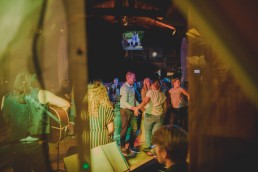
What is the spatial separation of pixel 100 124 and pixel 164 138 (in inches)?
96.5

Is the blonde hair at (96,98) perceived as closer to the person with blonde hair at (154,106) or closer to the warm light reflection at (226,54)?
the person with blonde hair at (154,106)

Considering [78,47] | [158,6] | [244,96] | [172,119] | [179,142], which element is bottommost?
[172,119]

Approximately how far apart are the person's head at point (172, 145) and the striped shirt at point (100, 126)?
2353mm

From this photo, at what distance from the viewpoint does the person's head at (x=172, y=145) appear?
2.10 m

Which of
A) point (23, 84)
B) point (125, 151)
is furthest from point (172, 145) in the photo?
point (125, 151)

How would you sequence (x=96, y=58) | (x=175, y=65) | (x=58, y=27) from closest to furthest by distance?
(x=58, y=27) < (x=96, y=58) < (x=175, y=65)

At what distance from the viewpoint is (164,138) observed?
84.0 inches

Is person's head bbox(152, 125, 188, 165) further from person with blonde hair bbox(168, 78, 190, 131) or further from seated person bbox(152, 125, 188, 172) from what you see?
person with blonde hair bbox(168, 78, 190, 131)

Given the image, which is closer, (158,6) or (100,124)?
(100,124)

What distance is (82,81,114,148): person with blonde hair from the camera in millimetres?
4379

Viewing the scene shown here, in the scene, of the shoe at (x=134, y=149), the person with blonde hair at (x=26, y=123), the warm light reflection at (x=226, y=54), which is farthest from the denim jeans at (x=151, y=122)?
the warm light reflection at (x=226, y=54)

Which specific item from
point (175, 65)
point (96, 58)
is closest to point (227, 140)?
point (96, 58)

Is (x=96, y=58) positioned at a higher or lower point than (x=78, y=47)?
higher

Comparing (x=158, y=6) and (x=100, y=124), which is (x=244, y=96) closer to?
(x=100, y=124)
